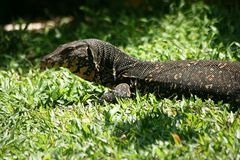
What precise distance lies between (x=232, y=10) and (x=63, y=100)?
4416 mm

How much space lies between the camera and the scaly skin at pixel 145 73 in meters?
6.21

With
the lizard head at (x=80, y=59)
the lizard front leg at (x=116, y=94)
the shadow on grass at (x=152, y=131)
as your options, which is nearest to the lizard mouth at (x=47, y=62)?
the lizard head at (x=80, y=59)

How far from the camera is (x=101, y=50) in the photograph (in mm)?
7184

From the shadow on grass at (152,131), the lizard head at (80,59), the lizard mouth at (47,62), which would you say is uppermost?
the shadow on grass at (152,131)

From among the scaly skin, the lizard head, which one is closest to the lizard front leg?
the scaly skin

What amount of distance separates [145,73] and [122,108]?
2.33 ft

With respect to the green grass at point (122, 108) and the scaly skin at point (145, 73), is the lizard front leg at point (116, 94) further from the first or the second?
the green grass at point (122, 108)

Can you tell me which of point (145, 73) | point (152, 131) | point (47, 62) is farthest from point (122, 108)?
point (47, 62)

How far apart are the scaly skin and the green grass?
17 cm

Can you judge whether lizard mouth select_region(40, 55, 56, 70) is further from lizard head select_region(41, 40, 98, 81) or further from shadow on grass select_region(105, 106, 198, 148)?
shadow on grass select_region(105, 106, 198, 148)

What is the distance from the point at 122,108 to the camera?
6.36 meters

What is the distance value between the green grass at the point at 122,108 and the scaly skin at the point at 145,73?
0.17 metres

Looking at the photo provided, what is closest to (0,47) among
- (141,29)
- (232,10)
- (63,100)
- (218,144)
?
(141,29)

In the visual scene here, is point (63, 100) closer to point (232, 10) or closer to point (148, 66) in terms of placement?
point (148, 66)
